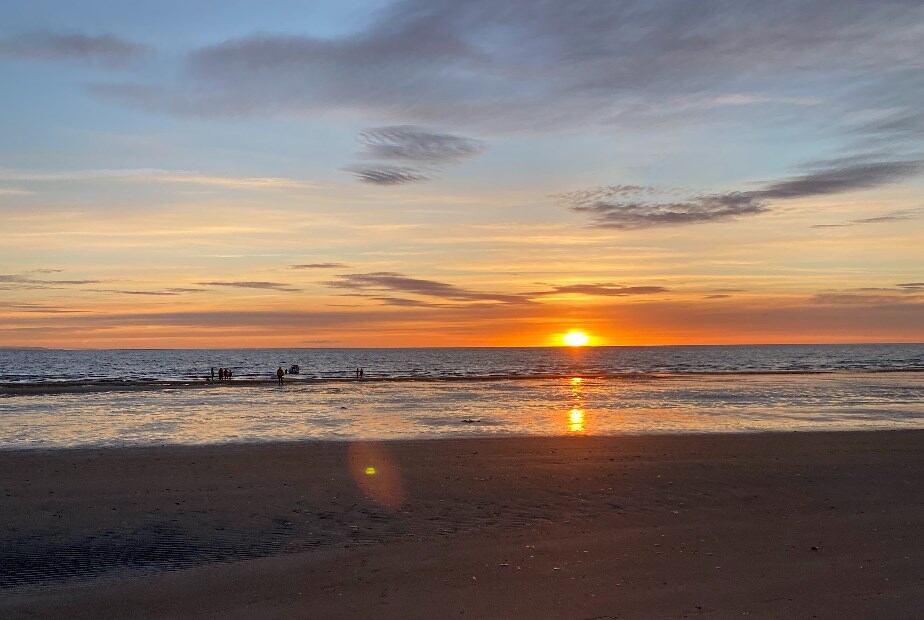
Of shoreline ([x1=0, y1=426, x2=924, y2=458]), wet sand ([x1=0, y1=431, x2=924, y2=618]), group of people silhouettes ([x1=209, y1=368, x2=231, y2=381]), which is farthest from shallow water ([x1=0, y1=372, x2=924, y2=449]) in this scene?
group of people silhouettes ([x1=209, y1=368, x2=231, y2=381])

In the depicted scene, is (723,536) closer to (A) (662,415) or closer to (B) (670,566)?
(B) (670,566)

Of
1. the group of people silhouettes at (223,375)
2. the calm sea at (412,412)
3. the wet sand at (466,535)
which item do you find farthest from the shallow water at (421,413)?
the group of people silhouettes at (223,375)

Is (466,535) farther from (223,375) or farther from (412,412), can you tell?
(223,375)

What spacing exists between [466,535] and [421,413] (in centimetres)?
2097

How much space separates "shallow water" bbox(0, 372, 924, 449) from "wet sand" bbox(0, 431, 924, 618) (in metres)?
5.79

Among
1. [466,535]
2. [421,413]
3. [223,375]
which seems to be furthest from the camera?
[223,375]

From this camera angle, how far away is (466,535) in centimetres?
1074

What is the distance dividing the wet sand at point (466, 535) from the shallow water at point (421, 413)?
228 inches

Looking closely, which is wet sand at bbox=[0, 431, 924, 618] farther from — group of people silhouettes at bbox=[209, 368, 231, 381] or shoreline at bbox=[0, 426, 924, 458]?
group of people silhouettes at bbox=[209, 368, 231, 381]

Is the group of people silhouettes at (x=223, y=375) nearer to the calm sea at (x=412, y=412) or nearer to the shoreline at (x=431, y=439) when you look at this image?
the calm sea at (x=412, y=412)

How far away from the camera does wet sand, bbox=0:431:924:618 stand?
812cm

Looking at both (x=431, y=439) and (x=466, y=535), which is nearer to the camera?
(x=466, y=535)

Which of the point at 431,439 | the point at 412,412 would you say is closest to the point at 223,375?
the point at 412,412

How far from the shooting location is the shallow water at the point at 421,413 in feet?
78.4
